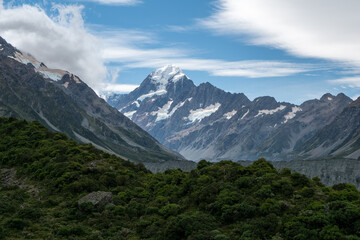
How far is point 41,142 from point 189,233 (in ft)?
189

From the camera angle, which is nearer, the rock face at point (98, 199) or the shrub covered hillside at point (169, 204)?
the shrub covered hillside at point (169, 204)

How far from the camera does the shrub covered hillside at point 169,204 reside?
4284cm

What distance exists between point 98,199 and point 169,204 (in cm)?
1088

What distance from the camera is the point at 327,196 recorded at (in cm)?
5091

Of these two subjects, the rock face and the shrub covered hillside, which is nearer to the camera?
the shrub covered hillside

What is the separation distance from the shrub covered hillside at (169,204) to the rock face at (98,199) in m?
0.74

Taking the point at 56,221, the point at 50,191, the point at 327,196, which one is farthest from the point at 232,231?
the point at 50,191

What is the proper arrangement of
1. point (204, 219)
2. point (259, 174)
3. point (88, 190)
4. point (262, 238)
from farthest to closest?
point (88, 190) < point (259, 174) < point (204, 219) < point (262, 238)

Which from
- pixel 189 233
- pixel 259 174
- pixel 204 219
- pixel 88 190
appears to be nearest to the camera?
pixel 189 233

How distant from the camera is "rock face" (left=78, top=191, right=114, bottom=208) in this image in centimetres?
5738

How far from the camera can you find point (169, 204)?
55188 millimetres

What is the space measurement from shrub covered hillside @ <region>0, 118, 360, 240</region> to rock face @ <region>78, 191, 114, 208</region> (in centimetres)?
74

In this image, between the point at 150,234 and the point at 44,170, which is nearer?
the point at 150,234

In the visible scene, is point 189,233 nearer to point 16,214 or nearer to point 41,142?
point 16,214
